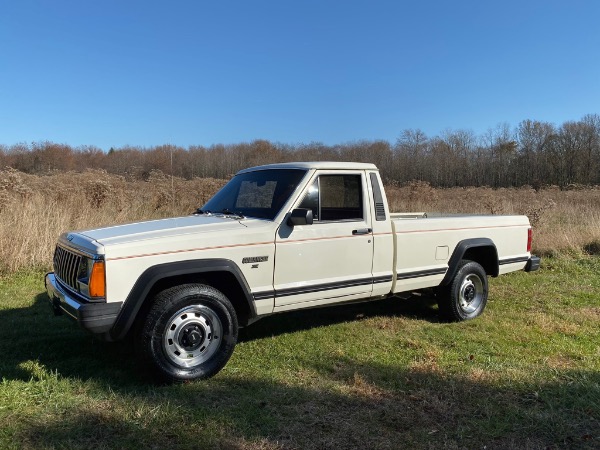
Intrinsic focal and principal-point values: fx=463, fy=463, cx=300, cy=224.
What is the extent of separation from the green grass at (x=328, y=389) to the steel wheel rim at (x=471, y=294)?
0.71 feet

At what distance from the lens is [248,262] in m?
4.25

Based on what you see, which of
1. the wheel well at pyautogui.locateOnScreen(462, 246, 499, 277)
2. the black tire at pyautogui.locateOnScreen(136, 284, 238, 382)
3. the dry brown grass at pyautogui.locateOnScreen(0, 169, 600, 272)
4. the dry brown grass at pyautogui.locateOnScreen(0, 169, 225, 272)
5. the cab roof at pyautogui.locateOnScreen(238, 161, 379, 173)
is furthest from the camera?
the dry brown grass at pyautogui.locateOnScreen(0, 169, 600, 272)

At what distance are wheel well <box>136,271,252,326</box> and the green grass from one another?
0.56m

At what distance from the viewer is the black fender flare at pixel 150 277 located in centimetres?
371

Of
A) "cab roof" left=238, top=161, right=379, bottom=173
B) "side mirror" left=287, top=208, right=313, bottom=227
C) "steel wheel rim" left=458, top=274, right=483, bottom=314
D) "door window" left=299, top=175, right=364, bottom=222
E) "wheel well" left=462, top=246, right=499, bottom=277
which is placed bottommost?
"steel wheel rim" left=458, top=274, right=483, bottom=314

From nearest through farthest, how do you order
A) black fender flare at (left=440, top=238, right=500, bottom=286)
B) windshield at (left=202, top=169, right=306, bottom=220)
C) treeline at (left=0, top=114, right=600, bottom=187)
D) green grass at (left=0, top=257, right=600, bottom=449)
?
green grass at (left=0, top=257, right=600, bottom=449) → windshield at (left=202, top=169, right=306, bottom=220) → black fender flare at (left=440, top=238, right=500, bottom=286) → treeline at (left=0, top=114, right=600, bottom=187)

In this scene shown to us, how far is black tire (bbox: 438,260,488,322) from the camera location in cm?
590

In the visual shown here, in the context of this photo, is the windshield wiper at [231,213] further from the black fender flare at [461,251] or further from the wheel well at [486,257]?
the wheel well at [486,257]


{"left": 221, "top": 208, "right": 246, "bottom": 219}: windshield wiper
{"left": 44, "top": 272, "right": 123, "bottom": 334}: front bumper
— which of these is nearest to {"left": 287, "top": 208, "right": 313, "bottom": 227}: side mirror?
{"left": 221, "top": 208, "right": 246, "bottom": 219}: windshield wiper

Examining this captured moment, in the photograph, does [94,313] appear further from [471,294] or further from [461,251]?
[471,294]

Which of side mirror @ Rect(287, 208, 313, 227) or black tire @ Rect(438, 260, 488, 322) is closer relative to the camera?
side mirror @ Rect(287, 208, 313, 227)

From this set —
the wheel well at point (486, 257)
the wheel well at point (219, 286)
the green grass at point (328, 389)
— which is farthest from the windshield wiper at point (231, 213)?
the wheel well at point (486, 257)

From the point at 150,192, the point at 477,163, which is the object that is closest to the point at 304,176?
the point at 150,192

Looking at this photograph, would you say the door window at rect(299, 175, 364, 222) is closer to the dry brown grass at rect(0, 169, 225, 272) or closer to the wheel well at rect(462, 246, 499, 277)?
the wheel well at rect(462, 246, 499, 277)
